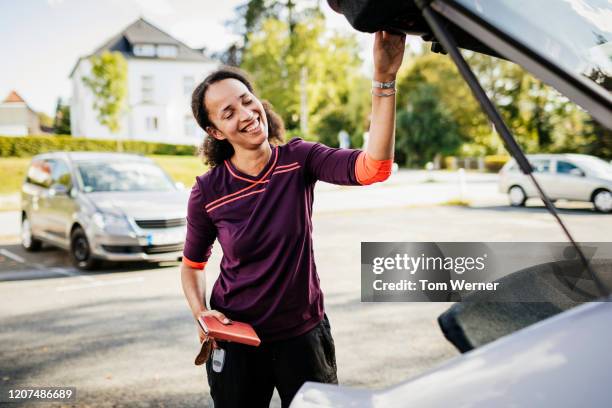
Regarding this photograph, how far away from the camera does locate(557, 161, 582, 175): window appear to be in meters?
1.03

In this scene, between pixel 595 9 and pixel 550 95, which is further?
pixel 595 9

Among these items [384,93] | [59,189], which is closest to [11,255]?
[59,189]

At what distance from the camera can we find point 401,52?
3.93 feet

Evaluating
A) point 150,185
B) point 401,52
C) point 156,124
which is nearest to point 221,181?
point 401,52

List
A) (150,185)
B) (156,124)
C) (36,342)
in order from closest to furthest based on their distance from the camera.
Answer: (36,342)
(150,185)
(156,124)

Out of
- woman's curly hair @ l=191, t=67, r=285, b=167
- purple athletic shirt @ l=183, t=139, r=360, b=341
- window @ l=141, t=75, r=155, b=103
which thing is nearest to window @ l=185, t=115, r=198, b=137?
window @ l=141, t=75, r=155, b=103

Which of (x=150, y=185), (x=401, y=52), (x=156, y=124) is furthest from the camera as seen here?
(x=156, y=124)

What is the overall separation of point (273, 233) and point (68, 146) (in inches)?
1377

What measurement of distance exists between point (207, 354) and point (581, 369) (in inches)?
41.5

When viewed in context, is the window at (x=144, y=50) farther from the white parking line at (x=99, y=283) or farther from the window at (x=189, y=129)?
the white parking line at (x=99, y=283)

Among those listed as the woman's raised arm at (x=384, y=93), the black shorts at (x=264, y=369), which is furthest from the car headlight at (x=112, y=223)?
the woman's raised arm at (x=384, y=93)

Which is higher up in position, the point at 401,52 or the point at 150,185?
the point at 401,52

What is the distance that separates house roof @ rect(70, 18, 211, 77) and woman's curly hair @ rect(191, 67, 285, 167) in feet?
129

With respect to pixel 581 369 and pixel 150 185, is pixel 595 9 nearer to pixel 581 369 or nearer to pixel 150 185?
pixel 581 369
